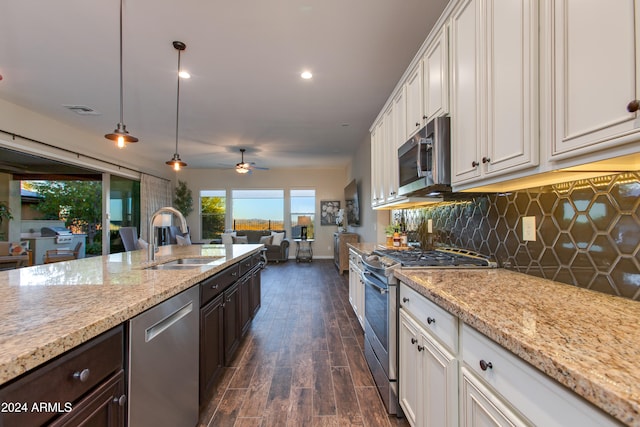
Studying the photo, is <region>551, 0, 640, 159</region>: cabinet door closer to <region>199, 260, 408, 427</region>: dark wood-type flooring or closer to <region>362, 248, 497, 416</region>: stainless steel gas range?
<region>362, 248, 497, 416</region>: stainless steel gas range

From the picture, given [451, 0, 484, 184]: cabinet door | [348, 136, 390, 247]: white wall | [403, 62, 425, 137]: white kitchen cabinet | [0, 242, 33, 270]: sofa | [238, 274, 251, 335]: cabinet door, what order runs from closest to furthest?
[451, 0, 484, 184]: cabinet door
[403, 62, 425, 137]: white kitchen cabinet
[238, 274, 251, 335]: cabinet door
[0, 242, 33, 270]: sofa
[348, 136, 390, 247]: white wall

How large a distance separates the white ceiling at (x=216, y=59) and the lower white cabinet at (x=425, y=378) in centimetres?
234

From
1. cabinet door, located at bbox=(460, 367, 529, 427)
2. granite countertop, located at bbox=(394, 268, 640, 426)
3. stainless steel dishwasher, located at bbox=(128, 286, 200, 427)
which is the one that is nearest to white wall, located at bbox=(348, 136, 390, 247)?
granite countertop, located at bbox=(394, 268, 640, 426)

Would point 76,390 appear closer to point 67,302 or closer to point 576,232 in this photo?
point 67,302

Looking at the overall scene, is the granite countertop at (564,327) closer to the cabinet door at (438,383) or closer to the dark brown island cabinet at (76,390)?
the cabinet door at (438,383)

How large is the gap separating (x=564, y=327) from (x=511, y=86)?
0.91m

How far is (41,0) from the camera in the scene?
2119mm

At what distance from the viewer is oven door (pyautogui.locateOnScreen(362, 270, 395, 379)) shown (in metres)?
1.79

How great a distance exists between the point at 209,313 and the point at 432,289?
53.2 inches

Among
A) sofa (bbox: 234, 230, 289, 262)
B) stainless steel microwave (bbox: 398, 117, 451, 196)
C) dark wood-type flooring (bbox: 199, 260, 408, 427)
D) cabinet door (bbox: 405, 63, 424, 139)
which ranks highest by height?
cabinet door (bbox: 405, 63, 424, 139)

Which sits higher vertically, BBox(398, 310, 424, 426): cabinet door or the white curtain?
the white curtain

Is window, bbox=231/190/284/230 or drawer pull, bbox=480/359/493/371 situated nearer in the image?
drawer pull, bbox=480/359/493/371

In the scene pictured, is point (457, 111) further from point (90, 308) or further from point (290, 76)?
point (290, 76)

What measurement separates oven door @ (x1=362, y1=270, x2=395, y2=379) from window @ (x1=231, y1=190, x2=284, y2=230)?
6.85 m
